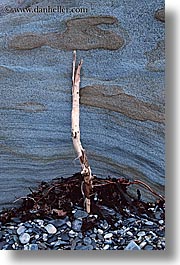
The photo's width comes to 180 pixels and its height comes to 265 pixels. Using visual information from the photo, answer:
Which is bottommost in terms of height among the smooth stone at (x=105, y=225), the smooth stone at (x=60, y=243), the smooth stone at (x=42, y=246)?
the smooth stone at (x=42, y=246)

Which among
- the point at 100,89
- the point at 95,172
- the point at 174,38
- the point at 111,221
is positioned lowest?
the point at 111,221

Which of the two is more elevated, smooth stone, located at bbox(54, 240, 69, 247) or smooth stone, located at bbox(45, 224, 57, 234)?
smooth stone, located at bbox(45, 224, 57, 234)

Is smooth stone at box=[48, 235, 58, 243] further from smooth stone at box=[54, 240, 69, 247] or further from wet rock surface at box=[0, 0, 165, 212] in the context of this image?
wet rock surface at box=[0, 0, 165, 212]

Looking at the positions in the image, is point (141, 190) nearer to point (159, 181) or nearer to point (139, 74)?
point (159, 181)

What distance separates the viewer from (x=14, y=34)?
1110 millimetres

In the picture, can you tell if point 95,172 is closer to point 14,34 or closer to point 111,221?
point 111,221

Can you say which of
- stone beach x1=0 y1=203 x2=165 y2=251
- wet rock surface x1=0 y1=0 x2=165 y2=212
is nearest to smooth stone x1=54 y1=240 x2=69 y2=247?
stone beach x1=0 y1=203 x2=165 y2=251

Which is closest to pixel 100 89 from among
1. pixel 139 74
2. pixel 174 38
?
pixel 139 74

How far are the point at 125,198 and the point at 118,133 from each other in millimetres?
154

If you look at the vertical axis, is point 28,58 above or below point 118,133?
above

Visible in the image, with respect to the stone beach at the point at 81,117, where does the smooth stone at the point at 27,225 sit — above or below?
below

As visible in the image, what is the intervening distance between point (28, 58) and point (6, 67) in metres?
0.06

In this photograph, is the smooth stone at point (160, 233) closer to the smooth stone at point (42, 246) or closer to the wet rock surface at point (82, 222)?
the wet rock surface at point (82, 222)

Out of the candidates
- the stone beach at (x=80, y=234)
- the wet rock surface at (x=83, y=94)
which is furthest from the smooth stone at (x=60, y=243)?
the wet rock surface at (x=83, y=94)
